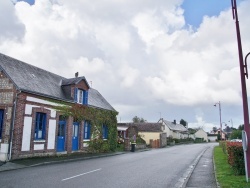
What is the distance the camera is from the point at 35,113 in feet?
64.4

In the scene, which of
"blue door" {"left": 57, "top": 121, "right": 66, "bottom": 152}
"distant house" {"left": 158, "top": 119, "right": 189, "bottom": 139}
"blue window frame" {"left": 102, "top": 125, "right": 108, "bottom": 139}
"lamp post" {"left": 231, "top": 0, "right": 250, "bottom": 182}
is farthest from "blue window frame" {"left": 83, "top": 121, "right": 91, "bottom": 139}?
"distant house" {"left": 158, "top": 119, "right": 189, "bottom": 139}

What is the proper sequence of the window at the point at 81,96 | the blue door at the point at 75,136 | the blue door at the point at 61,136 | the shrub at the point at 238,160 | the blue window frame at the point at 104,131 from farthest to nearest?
the blue window frame at the point at 104,131, the window at the point at 81,96, the blue door at the point at 75,136, the blue door at the point at 61,136, the shrub at the point at 238,160

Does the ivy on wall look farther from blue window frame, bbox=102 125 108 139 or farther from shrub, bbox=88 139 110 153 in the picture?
blue window frame, bbox=102 125 108 139

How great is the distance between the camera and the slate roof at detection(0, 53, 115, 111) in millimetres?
19125

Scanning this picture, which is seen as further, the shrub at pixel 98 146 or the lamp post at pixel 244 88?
the shrub at pixel 98 146

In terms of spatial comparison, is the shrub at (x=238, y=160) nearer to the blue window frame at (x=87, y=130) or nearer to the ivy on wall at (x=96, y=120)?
the ivy on wall at (x=96, y=120)

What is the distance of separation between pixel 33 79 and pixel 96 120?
27.5 ft

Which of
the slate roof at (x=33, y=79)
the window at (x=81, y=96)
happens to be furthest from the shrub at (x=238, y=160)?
the window at (x=81, y=96)

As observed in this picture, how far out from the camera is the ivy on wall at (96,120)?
2384cm

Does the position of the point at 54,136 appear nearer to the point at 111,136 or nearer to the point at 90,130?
the point at 90,130

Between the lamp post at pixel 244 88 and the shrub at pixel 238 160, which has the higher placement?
the lamp post at pixel 244 88

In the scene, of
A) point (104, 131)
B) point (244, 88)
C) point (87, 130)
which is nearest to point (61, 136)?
point (87, 130)

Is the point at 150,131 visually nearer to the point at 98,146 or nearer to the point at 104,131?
the point at 104,131

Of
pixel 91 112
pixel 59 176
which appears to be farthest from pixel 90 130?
pixel 59 176
